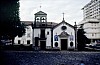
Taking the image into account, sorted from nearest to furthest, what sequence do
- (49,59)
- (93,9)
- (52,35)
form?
1. (49,59)
2. (52,35)
3. (93,9)

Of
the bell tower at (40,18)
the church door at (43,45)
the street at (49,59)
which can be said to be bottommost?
the street at (49,59)

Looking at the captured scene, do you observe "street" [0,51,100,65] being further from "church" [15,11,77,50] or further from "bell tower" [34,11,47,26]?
"bell tower" [34,11,47,26]

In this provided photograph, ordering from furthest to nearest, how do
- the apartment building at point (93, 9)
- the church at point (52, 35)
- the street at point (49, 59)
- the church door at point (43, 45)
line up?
the apartment building at point (93, 9) < the church door at point (43, 45) < the church at point (52, 35) < the street at point (49, 59)

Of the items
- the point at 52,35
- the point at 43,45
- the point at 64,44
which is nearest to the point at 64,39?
the point at 64,44

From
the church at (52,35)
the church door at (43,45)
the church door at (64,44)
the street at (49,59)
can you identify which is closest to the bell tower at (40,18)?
the church at (52,35)

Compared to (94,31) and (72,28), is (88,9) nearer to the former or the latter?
(94,31)

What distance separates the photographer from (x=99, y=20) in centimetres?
9044

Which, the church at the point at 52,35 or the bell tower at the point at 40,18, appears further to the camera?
the bell tower at the point at 40,18

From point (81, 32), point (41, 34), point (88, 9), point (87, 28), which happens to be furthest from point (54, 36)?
point (88, 9)

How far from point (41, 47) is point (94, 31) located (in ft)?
138

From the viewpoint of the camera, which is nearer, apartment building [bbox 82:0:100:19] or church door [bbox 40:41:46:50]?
church door [bbox 40:41:46:50]

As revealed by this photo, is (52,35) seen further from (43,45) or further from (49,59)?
(49,59)

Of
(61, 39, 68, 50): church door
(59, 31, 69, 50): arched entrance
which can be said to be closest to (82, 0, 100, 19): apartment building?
(59, 31, 69, 50): arched entrance

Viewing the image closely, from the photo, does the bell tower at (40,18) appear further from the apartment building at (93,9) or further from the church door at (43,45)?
the apartment building at (93,9)
